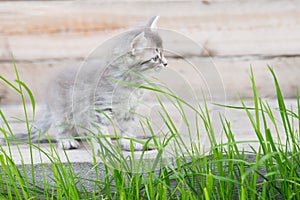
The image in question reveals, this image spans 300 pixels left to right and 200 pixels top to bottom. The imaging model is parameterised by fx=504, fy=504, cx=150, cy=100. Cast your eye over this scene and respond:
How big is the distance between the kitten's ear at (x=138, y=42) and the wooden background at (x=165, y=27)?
2.86 feet

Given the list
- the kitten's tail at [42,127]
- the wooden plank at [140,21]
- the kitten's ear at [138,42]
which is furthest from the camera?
the wooden plank at [140,21]

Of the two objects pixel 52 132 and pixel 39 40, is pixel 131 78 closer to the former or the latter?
pixel 52 132

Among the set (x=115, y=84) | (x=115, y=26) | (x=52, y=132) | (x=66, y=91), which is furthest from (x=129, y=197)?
(x=115, y=26)

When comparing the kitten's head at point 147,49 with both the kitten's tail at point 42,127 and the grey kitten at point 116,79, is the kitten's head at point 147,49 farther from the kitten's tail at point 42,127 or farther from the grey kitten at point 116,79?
the kitten's tail at point 42,127

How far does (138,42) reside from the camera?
104cm

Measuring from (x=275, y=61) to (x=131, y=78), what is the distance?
101 centimetres

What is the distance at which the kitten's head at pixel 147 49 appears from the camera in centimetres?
103

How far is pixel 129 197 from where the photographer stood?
0.89 m

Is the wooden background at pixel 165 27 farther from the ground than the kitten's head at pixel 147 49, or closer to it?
farther from the ground

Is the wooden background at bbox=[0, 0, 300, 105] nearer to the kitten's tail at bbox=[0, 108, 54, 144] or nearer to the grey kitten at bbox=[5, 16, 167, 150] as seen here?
the kitten's tail at bbox=[0, 108, 54, 144]

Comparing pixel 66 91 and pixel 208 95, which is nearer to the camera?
pixel 208 95

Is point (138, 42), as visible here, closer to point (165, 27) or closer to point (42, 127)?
point (42, 127)

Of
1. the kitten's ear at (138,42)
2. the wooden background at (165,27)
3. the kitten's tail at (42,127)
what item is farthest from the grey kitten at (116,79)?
the wooden background at (165,27)

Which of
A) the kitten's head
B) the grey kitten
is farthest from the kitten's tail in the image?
the kitten's head
